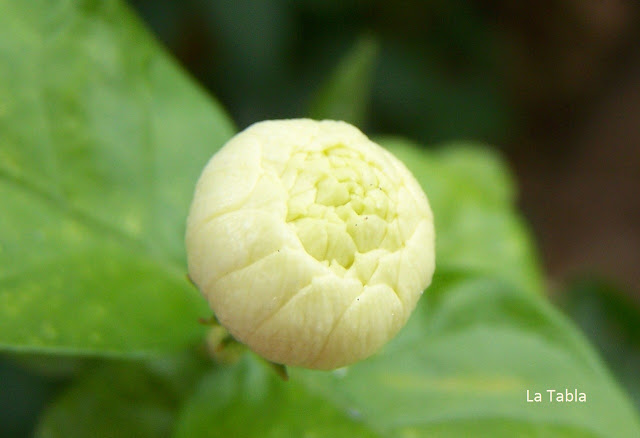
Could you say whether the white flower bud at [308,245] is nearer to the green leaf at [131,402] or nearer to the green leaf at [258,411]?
the green leaf at [258,411]

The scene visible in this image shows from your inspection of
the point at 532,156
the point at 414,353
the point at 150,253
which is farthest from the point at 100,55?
the point at 532,156

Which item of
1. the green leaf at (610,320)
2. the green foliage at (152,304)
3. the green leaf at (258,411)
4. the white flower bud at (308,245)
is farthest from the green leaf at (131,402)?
the green leaf at (610,320)

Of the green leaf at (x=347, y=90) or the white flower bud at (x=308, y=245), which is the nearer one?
the white flower bud at (x=308, y=245)

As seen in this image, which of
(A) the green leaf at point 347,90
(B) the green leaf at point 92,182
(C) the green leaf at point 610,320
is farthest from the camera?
(C) the green leaf at point 610,320

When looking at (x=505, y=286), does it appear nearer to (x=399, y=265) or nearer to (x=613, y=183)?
(x=399, y=265)

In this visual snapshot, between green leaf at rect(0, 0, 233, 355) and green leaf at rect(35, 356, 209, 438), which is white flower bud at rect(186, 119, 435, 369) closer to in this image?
green leaf at rect(0, 0, 233, 355)

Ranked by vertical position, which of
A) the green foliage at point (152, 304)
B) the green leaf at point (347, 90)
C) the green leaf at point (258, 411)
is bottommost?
the green leaf at point (258, 411)

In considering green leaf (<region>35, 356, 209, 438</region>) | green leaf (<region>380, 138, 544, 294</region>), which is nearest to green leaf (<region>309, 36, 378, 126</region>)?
green leaf (<region>380, 138, 544, 294</region>)
